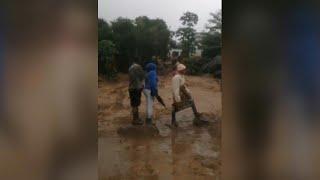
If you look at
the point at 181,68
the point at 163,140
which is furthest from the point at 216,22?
the point at 163,140

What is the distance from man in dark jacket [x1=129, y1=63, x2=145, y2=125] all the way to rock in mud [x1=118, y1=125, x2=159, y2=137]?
3 cm

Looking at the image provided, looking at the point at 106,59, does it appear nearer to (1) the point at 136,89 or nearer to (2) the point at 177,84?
(1) the point at 136,89

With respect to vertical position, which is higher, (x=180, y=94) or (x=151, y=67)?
(x=151, y=67)

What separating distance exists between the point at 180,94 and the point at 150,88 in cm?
16

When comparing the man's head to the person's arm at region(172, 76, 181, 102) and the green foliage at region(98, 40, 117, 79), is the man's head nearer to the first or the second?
the person's arm at region(172, 76, 181, 102)

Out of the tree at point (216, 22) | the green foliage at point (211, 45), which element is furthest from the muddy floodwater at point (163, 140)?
the tree at point (216, 22)

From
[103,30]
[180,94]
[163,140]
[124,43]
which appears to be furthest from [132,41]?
[163,140]

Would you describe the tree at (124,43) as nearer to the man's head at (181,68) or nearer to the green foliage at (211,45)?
the man's head at (181,68)

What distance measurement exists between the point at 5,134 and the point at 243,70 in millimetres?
1208

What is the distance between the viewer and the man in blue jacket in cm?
183

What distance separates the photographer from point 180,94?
185 cm

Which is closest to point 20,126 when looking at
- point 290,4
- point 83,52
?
point 83,52

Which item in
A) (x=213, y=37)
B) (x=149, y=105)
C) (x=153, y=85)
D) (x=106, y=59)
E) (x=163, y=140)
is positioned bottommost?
(x=163, y=140)

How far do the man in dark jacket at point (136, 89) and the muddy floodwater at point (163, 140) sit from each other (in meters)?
0.03
